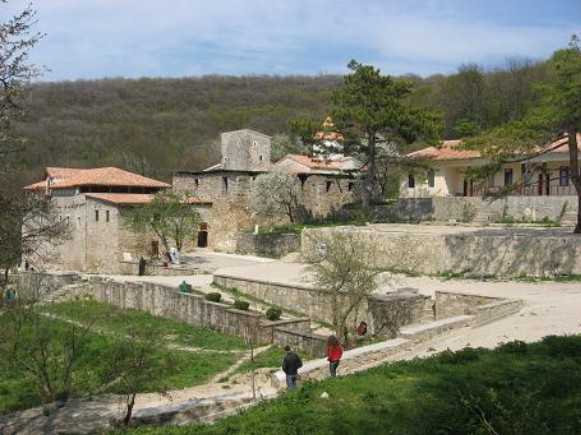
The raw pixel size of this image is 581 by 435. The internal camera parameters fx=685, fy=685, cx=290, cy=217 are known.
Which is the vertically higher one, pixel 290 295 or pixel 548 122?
pixel 548 122

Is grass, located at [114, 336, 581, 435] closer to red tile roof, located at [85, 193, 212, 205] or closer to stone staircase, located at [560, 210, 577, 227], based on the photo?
stone staircase, located at [560, 210, 577, 227]

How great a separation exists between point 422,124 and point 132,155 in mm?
41579

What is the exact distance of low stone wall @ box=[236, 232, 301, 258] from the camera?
3481cm

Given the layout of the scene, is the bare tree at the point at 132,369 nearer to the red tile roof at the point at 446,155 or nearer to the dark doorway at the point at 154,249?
the dark doorway at the point at 154,249

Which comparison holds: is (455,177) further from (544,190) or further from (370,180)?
(544,190)

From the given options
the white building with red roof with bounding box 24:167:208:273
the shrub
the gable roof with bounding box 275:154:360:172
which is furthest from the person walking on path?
the shrub

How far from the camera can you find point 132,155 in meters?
67.7

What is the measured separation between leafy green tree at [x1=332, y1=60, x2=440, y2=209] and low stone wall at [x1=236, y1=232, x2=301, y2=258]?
5.47 meters

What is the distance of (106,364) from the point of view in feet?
53.3

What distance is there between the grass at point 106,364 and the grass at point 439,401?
167 inches

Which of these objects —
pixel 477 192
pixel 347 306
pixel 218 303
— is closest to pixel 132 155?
pixel 477 192

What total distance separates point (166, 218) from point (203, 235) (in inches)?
208

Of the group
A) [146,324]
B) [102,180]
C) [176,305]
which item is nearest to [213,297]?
[176,305]

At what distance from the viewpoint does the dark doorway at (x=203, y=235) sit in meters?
40.1
